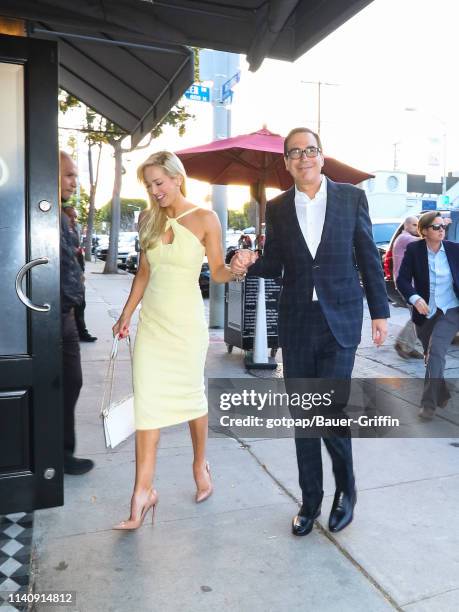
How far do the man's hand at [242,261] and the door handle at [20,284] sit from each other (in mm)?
916

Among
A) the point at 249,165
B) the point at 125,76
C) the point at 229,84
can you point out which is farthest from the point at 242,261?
the point at 229,84

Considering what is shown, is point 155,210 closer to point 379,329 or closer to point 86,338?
point 379,329

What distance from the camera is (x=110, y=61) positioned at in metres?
4.82

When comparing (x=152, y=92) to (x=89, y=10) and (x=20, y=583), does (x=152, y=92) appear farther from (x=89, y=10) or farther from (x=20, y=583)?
(x=20, y=583)

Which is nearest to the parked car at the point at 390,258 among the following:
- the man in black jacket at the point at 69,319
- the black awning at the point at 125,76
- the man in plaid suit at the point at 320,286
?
the black awning at the point at 125,76

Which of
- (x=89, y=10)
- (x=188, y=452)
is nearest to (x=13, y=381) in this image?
(x=188, y=452)

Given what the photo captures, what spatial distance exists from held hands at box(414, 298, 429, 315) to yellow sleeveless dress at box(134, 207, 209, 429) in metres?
2.43

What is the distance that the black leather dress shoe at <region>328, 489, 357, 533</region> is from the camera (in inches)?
116

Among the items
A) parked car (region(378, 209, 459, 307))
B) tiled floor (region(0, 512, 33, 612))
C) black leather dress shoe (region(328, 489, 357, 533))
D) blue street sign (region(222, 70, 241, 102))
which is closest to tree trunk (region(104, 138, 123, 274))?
blue street sign (region(222, 70, 241, 102))

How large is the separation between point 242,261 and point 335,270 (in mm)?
461

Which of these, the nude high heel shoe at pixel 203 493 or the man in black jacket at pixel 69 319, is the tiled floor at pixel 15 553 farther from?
the nude high heel shoe at pixel 203 493

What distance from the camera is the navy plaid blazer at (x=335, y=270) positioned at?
2863mm

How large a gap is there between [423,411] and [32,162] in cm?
363

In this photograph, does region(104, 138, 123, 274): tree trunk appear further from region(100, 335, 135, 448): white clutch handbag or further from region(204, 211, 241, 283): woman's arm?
region(100, 335, 135, 448): white clutch handbag
